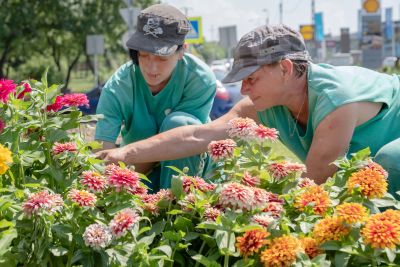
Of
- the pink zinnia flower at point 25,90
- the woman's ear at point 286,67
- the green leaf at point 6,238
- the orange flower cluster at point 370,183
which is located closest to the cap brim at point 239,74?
the woman's ear at point 286,67

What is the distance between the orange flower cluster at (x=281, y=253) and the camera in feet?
5.00

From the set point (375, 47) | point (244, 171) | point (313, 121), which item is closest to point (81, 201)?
point (244, 171)

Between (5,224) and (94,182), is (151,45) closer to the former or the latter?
(94,182)

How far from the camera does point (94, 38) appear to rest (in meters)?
23.5

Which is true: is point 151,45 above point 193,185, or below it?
above

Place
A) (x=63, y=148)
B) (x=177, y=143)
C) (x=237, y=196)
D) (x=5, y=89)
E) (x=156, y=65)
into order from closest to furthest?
1. (x=237, y=196)
2. (x=63, y=148)
3. (x=5, y=89)
4. (x=177, y=143)
5. (x=156, y=65)

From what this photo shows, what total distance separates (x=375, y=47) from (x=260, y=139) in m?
23.5

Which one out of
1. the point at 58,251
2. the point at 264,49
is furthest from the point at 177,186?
the point at 264,49

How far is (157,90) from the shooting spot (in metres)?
3.51

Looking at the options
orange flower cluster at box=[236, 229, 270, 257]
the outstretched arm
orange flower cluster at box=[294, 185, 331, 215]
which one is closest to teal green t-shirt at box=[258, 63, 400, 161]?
the outstretched arm

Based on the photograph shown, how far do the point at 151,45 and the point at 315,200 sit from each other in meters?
1.57

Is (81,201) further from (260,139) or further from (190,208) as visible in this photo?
(260,139)

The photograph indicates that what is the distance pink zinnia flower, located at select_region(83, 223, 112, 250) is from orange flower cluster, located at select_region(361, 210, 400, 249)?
615mm

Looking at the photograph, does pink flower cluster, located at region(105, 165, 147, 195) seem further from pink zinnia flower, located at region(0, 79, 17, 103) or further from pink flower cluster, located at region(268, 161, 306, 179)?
pink zinnia flower, located at region(0, 79, 17, 103)
